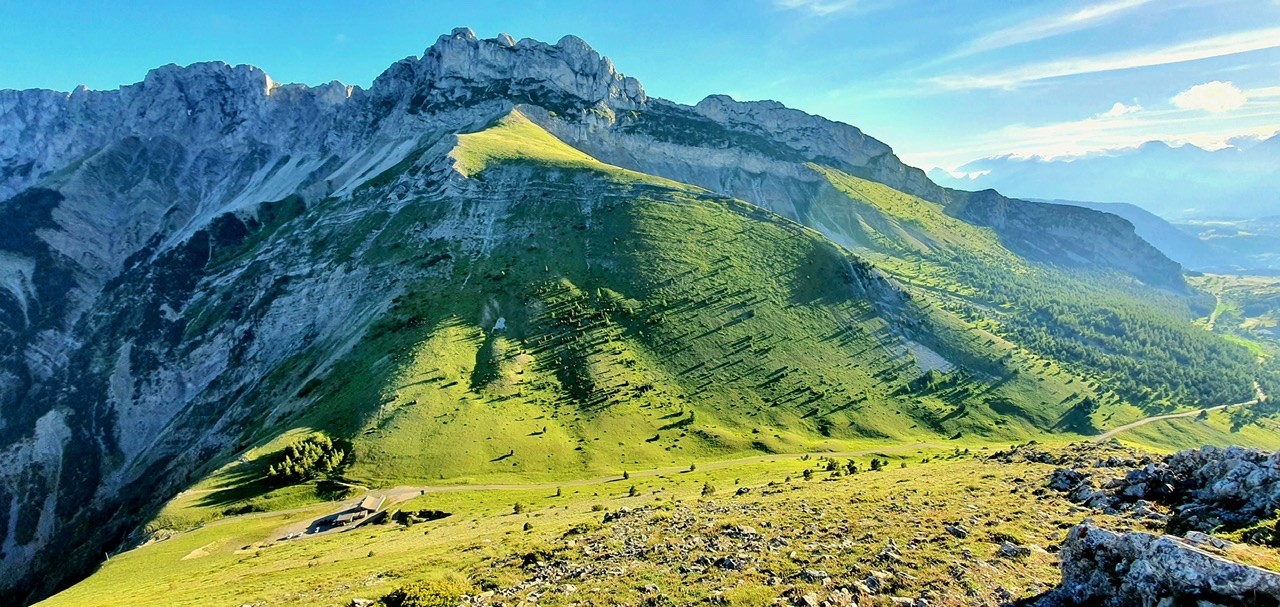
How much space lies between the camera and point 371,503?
282 ft

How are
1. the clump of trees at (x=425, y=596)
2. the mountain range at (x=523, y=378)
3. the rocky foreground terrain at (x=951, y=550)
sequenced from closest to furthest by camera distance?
the rocky foreground terrain at (x=951, y=550)
the clump of trees at (x=425, y=596)
the mountain range at (x=523, y=378)

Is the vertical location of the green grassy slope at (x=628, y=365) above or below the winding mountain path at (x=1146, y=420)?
above

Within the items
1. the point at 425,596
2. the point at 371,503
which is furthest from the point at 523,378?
the point at 425,596

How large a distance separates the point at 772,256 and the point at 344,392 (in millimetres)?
127076

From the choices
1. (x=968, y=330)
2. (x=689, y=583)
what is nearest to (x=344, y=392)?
(x=689, y=583)

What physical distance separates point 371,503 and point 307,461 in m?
22.6

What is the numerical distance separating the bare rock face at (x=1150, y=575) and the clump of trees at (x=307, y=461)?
4133 inches

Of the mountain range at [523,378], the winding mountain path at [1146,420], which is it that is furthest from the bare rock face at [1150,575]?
the winding mountain path at [1146,420]

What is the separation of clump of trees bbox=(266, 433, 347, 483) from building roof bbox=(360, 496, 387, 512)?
53.2ft

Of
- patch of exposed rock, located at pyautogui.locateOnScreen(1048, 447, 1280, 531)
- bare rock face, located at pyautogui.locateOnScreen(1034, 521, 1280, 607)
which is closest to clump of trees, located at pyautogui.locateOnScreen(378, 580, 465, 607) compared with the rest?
bare rock face, located at pyautogui.locateOnScreen(1034, 521, 1280, 607)

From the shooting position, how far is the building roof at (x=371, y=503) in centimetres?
8431

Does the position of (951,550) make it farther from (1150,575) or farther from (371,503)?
(371,503)

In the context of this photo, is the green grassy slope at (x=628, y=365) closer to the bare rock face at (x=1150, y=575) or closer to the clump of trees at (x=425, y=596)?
the clump of trees at (x=425, y=596)

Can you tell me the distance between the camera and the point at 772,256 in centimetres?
18612
